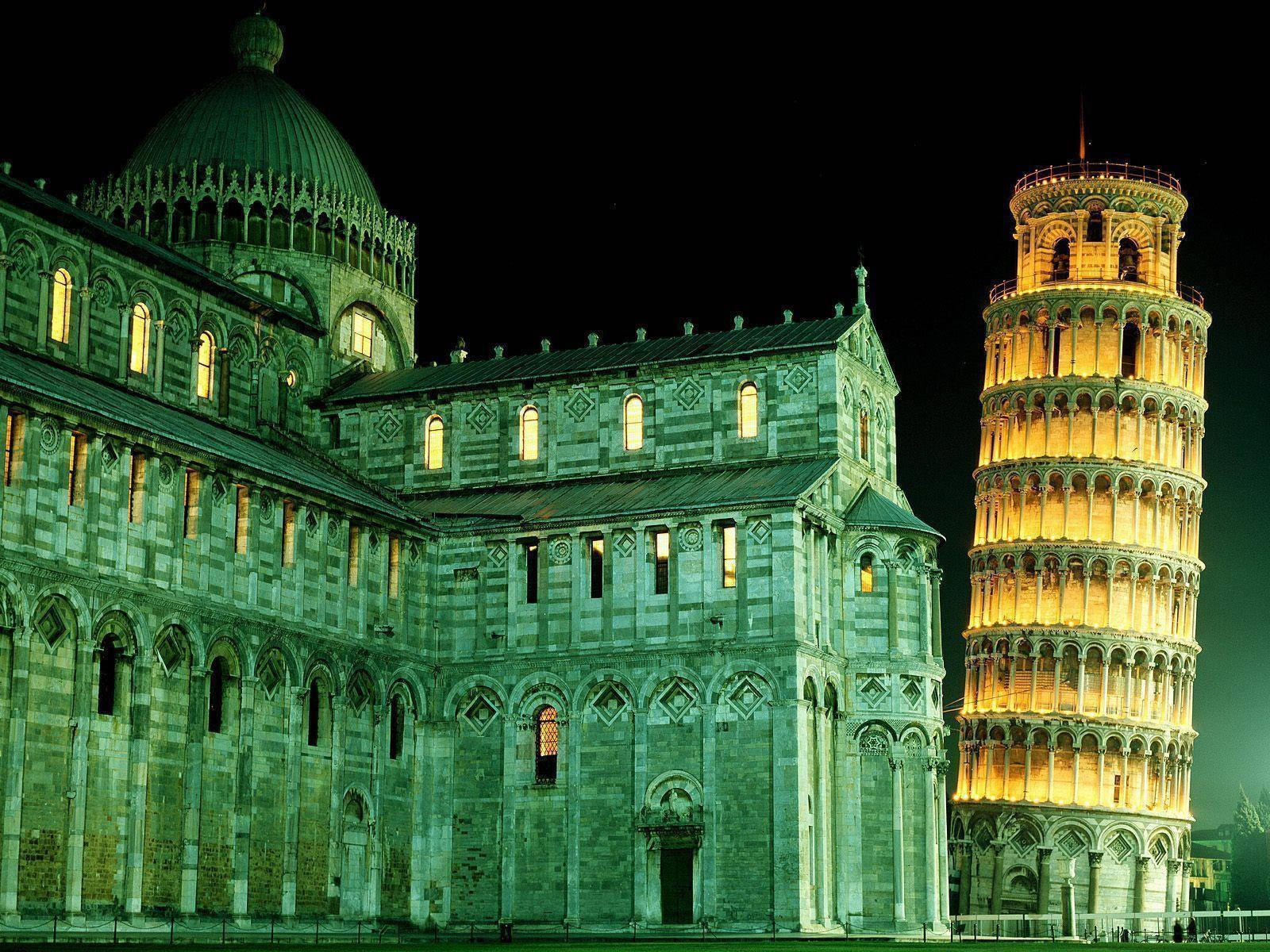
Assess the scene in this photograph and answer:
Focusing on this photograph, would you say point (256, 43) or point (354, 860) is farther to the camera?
point (256, 43)

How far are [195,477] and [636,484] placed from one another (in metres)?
18.6

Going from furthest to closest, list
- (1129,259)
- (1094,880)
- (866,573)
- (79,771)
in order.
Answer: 1. (1129,259)
2. (1094,880)
3. (866,573)
4. (79,771)

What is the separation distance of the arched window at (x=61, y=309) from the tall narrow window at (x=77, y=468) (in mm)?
9404

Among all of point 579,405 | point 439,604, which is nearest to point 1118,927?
point 579,405

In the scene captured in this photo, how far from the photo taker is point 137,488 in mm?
64812

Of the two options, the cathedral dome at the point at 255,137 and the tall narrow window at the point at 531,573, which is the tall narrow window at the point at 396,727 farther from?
the cathedral dome at the point at 255,137

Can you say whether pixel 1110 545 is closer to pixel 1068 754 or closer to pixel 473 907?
pixel 1068 754

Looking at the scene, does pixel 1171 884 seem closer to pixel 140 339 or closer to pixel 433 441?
pixel 433 441

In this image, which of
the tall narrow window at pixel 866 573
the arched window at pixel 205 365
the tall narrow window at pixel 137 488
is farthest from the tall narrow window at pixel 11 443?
the tall narrow window at pixel 866 573

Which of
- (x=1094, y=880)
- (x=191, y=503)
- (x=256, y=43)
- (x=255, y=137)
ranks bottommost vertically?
(x=1094, y=880)

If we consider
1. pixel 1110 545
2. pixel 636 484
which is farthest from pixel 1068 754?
pixel 636 484

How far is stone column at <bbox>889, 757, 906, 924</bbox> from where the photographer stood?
75.4 meters

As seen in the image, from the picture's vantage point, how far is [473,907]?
247 feet

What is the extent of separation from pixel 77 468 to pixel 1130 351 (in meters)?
66.7
